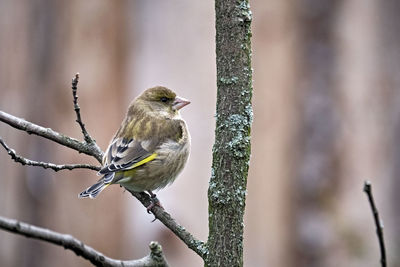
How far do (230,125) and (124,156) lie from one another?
186 centimetres

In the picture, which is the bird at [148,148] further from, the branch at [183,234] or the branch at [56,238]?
the branch at [56,238]

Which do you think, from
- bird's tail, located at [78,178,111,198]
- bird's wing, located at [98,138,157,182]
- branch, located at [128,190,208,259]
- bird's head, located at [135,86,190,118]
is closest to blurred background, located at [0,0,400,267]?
bird's head, located at [135,86,190,118]

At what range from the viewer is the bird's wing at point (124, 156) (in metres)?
4.44

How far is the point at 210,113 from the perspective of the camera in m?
9.09

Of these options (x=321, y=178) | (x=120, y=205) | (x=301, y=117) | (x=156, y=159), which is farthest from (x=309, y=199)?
(x=156, y=159)

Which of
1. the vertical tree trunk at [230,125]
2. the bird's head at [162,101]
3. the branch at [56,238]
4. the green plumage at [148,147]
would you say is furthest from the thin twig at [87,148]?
the bird's head at [162,101]

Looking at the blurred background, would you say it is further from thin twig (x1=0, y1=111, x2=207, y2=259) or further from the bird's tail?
thin twig (x1=0, y1=111, x2=207, y2=259)

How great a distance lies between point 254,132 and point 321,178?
1.18 metres

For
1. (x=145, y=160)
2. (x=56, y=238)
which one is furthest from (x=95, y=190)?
(x=56, y=238)

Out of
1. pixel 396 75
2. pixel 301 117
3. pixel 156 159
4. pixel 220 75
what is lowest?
pixel 220 75

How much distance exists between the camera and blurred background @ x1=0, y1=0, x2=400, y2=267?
8508 mm

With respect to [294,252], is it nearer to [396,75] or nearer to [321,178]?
[321,178]

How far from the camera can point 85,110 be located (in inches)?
352

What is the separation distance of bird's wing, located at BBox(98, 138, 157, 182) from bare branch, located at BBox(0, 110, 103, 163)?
67 cm
